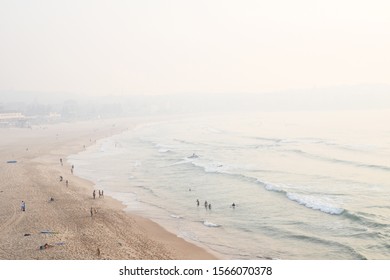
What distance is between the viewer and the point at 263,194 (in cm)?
2878

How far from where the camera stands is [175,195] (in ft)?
95.1

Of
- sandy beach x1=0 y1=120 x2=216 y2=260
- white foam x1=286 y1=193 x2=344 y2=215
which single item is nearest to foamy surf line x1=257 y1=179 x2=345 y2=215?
white foam x1=286 y1=193 x2=344 y2=215

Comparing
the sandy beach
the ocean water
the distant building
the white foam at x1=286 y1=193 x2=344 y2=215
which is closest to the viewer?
the sandy beach

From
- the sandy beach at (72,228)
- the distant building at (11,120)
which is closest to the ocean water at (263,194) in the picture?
the sandy beach at (72,228)

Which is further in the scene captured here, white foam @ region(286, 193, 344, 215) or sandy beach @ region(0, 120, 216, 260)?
white foam @ region(286, 193, 344, 215)

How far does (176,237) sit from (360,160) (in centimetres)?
2628

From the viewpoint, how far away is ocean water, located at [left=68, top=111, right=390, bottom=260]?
19562 millimetres

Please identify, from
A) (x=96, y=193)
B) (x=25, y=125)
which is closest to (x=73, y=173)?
(x=96, y=193)

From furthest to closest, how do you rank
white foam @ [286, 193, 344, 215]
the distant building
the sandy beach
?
the distant building → white foam @ [286, 193, 344, 215] → the sandy beach

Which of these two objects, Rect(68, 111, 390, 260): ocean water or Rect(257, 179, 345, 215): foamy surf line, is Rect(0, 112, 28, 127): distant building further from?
Rect(257, 179, 345, 215): foamy surf line

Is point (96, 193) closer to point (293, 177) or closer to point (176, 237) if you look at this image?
point (176, 237)

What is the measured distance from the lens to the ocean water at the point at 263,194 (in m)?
19.6

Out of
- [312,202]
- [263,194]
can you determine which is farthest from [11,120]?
[312,202]

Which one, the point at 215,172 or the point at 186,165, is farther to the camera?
the point at 186,165
